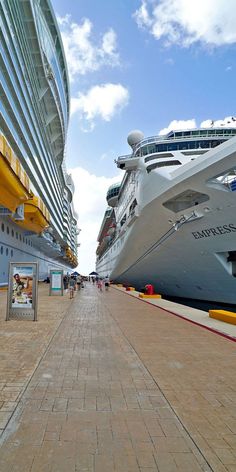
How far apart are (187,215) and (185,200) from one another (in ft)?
4.51

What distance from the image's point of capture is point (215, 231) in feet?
46.5

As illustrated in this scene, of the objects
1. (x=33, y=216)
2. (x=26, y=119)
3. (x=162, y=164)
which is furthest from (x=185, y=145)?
(x=26, y=119)

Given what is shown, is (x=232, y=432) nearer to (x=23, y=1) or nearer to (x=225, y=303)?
(x=225, y=303)

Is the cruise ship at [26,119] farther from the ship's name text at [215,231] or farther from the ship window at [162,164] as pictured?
the ship's name text at [215,231]

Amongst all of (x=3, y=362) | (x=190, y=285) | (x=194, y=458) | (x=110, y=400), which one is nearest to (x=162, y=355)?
(x=110, y=400)

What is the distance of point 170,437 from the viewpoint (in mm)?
2963

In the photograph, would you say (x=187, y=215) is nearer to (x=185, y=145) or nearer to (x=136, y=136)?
(x=185, y=145)

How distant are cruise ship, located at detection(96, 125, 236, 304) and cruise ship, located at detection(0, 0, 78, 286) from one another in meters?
7.22

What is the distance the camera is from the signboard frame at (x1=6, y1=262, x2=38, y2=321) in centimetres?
939

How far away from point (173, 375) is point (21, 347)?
3.08 m

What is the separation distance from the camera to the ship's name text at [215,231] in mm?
13438

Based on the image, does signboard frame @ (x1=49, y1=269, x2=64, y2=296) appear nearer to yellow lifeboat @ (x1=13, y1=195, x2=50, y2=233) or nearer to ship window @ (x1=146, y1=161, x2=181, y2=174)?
yellow lifeboat @ (x1=13, y1=195, x2=50, y2=233)

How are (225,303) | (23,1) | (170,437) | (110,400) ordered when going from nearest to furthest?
1. (170,437)
2. (110,400)
3. (225,303)
4. (23,1)

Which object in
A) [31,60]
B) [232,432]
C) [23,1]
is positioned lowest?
[232,432]
